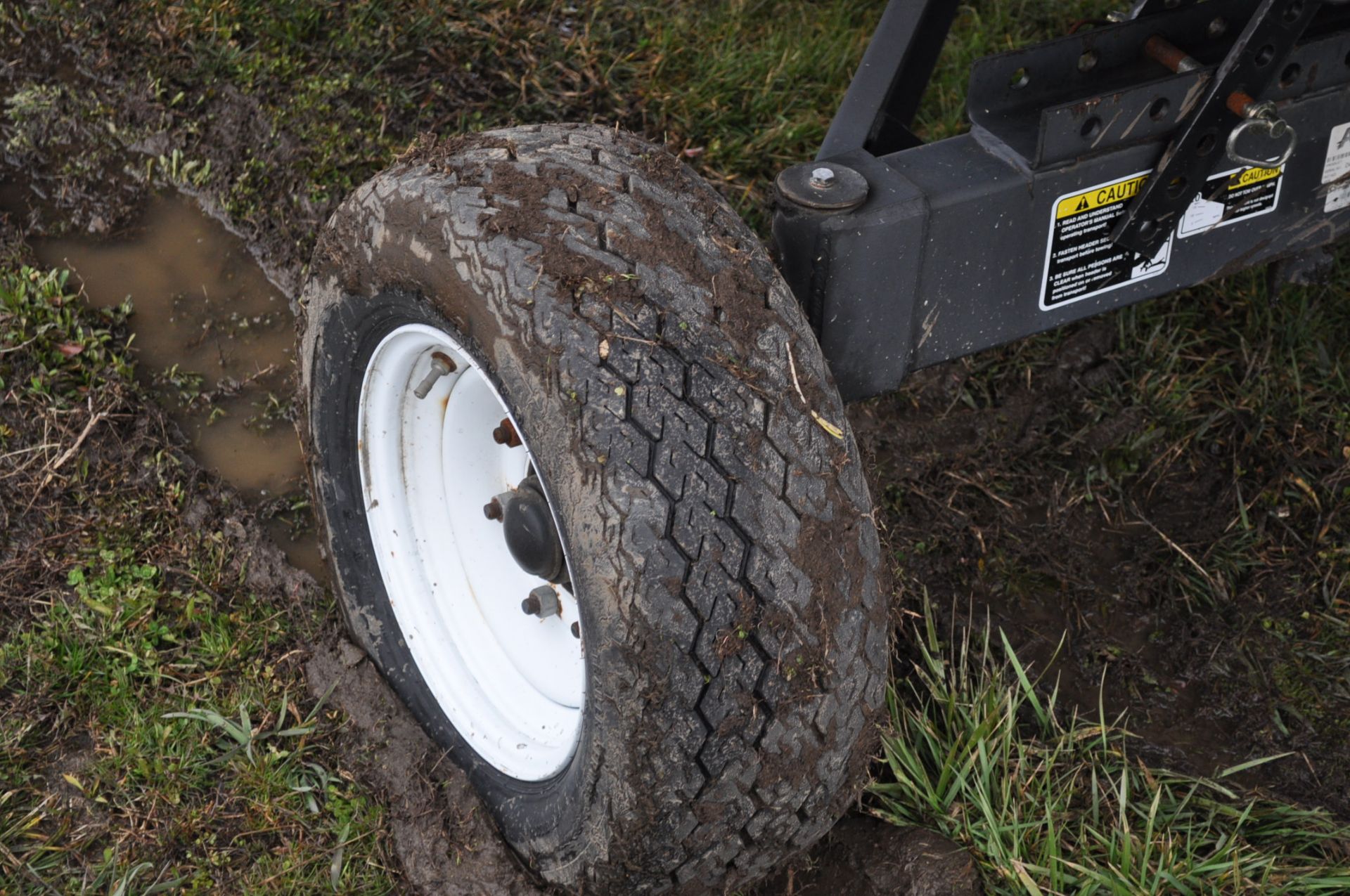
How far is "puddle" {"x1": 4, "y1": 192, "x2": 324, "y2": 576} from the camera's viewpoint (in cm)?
293

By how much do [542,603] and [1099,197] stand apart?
1179 mm

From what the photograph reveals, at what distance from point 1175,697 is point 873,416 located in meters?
0.96

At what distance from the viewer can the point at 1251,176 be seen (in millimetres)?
2160

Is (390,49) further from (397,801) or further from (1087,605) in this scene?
(1087,605)

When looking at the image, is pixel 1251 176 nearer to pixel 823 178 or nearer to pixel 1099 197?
pixel 1099 197

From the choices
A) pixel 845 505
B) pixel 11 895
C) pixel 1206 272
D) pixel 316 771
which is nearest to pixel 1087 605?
pixel 1206 272

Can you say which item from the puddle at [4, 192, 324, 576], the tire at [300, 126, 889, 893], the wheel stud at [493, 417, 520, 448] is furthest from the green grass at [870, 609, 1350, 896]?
the puddle at [4, 192, 324, 576]

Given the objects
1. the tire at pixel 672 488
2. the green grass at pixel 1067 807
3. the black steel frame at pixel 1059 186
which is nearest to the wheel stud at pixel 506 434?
the tire at pixel 672 488

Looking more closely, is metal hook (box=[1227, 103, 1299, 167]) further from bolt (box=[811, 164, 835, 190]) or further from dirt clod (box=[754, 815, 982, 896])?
dirt clod (box=[754, 815, 982, 896])

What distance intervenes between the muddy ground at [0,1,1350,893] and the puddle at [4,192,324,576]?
52 mm

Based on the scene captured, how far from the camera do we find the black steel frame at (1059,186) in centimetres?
194

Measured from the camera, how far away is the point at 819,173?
77.0 inches

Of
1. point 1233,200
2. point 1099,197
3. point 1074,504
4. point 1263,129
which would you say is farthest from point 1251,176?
point 1074,504

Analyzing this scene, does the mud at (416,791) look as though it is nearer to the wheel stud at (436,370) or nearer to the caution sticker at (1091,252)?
the wheel stud at (436,370)
